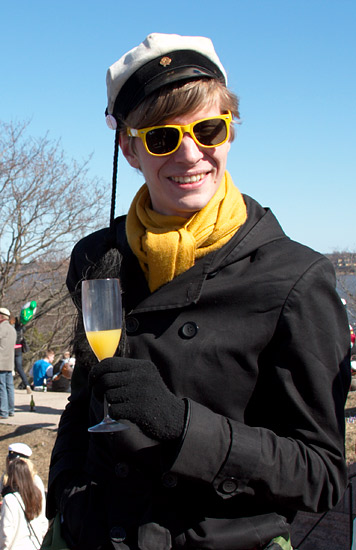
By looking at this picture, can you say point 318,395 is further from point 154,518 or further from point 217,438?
point 154,518

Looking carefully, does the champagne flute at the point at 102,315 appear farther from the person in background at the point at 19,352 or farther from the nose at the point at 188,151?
the person in background at the point at 19,352

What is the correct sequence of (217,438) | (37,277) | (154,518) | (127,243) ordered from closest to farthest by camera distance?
(217,438), (154,518), (127,243), (37,277)

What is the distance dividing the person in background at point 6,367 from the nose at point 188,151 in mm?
9601

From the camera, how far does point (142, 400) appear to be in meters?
1.51

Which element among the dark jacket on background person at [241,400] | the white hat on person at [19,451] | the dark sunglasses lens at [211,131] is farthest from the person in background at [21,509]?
the dark sunglasses lens at [211,131]

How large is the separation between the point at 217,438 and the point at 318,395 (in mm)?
301

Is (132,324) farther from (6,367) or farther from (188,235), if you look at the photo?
(6,367)

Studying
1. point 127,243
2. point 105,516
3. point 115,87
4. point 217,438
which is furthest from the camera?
point 127,243

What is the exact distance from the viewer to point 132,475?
176 cm

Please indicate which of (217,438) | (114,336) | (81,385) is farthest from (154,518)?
(81,385)

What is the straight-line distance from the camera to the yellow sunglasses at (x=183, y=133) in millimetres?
1792

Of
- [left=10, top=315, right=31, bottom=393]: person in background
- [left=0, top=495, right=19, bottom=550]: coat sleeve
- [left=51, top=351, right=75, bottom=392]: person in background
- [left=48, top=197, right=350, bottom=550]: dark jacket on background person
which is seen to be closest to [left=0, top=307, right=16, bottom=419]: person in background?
[left=10, top=315, right=31, bottom=393]: person in background

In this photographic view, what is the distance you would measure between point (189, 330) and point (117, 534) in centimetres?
63

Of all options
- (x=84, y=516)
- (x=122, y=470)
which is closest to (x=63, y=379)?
(x=84, y=516)
